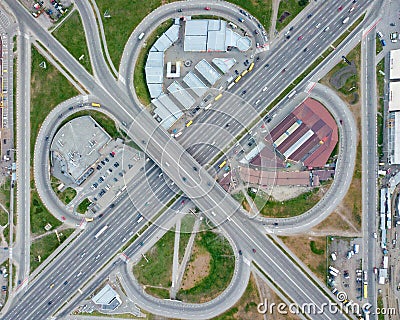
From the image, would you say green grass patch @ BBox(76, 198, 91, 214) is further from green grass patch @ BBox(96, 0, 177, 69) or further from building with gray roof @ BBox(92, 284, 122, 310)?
green grass patch @ BBox(96, 0, 177, 69)

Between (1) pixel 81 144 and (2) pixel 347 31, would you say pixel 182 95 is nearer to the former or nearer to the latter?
(1) pixel 81 144

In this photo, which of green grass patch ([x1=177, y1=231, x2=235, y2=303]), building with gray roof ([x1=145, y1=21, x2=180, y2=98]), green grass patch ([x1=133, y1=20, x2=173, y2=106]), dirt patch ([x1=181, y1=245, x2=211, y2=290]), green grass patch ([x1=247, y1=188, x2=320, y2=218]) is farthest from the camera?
green grass patch ([x1=133, y1=20, x2=173, y2=106])

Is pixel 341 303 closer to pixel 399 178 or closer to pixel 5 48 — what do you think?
pixel 399 178

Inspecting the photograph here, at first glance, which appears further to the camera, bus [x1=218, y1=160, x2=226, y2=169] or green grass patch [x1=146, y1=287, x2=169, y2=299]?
green grass patch [x1=146, y1=287, x2=169, y2=299]

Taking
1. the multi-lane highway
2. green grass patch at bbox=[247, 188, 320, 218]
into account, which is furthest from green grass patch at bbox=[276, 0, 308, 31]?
green grass patch at bbox=[247, 188, 320, 218]

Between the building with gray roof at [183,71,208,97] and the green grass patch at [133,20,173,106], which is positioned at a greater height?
the green grass patch at [133,20,173,106]

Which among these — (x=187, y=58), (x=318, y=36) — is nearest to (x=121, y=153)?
(x=187, y=58)
